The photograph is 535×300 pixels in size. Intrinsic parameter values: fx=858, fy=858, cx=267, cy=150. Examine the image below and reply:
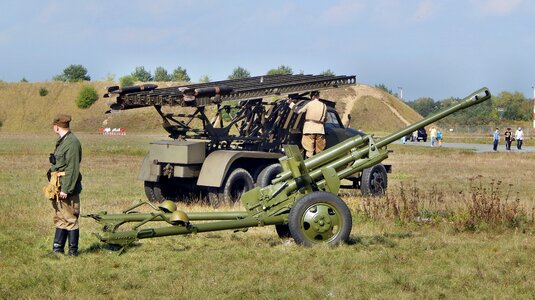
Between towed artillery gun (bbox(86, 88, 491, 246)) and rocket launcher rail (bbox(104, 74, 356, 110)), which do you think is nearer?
towed artillery gun (bbox(86, 88, 491, 246))

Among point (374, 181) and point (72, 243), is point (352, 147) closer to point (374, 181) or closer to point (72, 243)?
point (72, 243)

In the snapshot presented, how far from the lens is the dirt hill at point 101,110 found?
9192 centimetres

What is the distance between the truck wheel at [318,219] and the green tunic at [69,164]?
2.67 metres

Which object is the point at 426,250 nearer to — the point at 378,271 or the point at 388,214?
the point at 378,271

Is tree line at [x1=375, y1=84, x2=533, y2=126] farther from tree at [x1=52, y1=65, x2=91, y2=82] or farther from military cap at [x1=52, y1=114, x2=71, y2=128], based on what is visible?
military cap at [x1=52, y1=114, x2=71, y2=128]

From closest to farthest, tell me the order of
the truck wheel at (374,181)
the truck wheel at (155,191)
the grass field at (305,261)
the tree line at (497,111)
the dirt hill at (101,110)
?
the grass field at (305,261) < the truck wheel at (155,191) < the truck wheel at (374,181) < the dirt hill at (101,110) < the tree line at (497,111)

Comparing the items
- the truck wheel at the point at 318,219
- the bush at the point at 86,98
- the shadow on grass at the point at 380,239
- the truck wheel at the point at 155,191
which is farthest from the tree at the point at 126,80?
the truck wheel at the point at 318,219

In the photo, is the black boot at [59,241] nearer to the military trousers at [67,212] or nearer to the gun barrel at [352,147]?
the military trousers at [67,212]

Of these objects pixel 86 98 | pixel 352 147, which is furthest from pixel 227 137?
A: pixel 86 98

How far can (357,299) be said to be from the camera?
26.8 ft

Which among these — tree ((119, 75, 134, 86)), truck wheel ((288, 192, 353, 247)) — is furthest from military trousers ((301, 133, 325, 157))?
tree ((119, 75, 134, 86))

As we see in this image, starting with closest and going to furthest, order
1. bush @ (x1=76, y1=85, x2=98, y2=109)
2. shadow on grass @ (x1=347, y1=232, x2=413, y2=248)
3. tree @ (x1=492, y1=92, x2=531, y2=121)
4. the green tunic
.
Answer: the green tunic
shadow on grass @ (x1=347, y1=232, x2=413, y2=248)
bush @ (x1=76, y1=85, x2=98, y2=109)
tree @ (x1=492, y1=92, x2=531, y2=121)

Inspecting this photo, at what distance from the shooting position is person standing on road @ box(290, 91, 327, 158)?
17.2 meters

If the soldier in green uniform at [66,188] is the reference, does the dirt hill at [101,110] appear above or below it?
above
